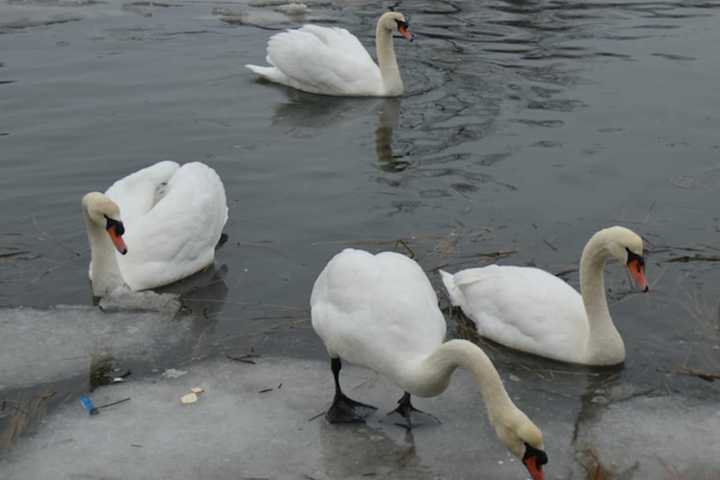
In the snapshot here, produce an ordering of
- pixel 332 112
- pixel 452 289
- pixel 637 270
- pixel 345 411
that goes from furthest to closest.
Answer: pixel 332 112, pixel 452 289, pixel 637 270, pixel 345 411

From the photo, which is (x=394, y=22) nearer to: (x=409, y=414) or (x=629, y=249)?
(x=629, y=249)

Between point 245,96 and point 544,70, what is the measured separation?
3636 millimetres

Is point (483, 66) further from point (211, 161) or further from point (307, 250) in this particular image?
point (307, 250)

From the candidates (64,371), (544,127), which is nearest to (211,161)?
(544,127)

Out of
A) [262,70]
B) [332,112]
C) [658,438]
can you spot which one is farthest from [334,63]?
[658,438]

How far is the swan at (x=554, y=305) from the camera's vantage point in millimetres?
6770

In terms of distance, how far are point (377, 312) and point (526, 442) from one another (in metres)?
1.27

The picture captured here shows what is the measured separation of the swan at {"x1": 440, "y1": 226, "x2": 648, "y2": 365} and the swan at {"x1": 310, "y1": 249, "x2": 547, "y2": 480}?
95 centimetres

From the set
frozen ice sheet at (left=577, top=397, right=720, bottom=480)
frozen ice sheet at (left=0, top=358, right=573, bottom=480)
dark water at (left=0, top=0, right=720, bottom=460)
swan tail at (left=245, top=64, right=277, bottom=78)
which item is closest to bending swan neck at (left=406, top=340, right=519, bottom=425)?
frozen ice sheet at (left=0, top=358, right=573, bottom=480)

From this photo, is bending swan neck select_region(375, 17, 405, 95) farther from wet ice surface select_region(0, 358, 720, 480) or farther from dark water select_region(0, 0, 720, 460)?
wet ice surface select_region(0, 358, 720, 480)

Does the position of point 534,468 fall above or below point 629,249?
below

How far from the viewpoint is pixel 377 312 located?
6.01m

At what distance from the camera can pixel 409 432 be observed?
6121 mm

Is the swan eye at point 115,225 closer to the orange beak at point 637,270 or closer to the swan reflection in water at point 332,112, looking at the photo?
the orange beak at point 637,270
